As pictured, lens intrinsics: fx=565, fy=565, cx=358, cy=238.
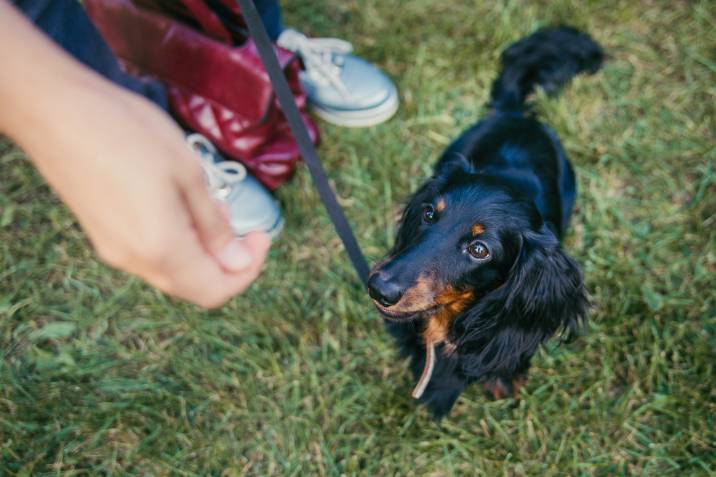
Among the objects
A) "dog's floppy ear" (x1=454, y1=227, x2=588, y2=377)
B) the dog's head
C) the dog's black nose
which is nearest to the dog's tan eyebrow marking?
the dog's head

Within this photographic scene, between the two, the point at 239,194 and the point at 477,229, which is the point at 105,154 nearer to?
the point at 477,229

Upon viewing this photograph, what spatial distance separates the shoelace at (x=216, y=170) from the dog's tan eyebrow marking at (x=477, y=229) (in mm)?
1151

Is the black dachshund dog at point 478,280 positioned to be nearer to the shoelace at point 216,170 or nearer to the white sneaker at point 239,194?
the white sneaker at point 239,194

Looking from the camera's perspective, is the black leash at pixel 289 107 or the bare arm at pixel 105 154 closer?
the bare arm at pixel 105 154

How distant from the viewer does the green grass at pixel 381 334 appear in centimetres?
205

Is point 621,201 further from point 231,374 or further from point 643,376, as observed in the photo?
point 231,374

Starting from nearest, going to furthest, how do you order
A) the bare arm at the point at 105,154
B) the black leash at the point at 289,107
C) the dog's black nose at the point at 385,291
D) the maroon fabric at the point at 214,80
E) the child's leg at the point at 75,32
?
1. the bare arm at the point at 105,154
2. the black leash at the point at 289,107
3. the dog's black nose at the point at 385,291
4. the child's leg at the point at 75,32
5. the maroon fabric at the point at 214,80

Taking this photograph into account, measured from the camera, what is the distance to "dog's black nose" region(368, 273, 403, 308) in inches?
61.4

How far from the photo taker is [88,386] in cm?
222

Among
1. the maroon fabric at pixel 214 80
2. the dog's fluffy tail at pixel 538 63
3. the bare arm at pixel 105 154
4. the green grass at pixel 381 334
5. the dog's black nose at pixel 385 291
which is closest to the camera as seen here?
the bare arm at pixel 105 154

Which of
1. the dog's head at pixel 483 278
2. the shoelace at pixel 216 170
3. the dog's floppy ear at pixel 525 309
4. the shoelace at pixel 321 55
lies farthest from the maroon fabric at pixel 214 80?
the dog's floppy ear at pixel 525 309

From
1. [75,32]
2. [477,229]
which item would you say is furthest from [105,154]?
[75,32]

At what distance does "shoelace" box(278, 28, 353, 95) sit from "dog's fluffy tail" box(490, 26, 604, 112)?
2.43 ft

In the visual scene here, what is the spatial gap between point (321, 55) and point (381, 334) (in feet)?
4.53
